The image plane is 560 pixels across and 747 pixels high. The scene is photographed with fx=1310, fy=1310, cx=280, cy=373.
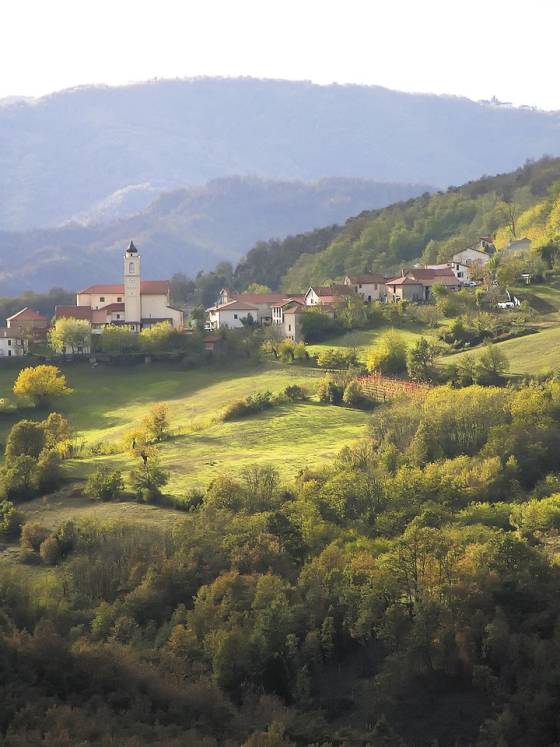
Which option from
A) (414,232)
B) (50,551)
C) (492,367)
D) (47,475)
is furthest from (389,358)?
(414,232)

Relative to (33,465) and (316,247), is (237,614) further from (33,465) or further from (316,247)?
(316,247)

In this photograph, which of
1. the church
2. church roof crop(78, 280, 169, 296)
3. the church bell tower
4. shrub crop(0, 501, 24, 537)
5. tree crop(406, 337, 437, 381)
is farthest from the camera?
church roof crop(78, 280, 169, 296)

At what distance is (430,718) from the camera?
39312 mm

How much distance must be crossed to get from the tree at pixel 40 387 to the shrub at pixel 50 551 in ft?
105

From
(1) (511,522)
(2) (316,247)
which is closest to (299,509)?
(1) (511,522)

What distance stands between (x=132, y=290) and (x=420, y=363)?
35.3 metres

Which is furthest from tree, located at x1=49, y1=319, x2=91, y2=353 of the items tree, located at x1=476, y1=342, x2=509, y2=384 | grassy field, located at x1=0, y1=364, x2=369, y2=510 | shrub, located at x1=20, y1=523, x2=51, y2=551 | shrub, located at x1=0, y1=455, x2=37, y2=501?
shrub, located at x1=20, y1=523, x2=51, y2=551

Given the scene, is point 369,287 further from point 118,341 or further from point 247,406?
point 247,406

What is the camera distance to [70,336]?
93.2m

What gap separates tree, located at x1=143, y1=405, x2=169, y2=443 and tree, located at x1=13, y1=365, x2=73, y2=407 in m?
11.6

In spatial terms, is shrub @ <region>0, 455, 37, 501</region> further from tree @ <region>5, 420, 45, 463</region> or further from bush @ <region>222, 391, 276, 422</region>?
bush @ <region>222, 391, 276, 422</region>

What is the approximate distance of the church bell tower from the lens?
338ft

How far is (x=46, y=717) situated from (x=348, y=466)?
25.0 m

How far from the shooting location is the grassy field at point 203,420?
6259 centimetres
